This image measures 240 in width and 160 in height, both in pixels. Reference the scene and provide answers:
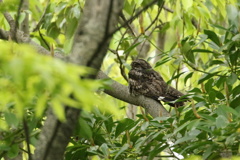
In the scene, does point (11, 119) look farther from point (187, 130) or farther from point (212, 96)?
point (212, 96)

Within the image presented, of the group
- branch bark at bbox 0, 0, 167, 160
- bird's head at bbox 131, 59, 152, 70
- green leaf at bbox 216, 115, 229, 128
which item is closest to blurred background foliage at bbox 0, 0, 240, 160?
green leaf at bbox 216, 115, 229, 128

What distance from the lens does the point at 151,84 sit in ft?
20.4

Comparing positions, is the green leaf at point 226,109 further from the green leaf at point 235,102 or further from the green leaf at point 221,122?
the green leaf at point 235,102

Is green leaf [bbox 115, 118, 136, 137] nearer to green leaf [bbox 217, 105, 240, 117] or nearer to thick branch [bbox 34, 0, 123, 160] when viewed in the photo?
green leaf [bbox 217, 105, 240, 117]

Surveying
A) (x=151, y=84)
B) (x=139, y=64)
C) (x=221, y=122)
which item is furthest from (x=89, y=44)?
(x=139, y=64)

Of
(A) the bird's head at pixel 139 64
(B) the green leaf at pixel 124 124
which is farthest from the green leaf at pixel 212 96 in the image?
(A) the bird's head at pixel 139 64

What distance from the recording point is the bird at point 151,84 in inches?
228

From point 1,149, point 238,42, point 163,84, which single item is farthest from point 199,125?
point 163,84

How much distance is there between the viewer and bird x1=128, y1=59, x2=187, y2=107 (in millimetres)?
5801

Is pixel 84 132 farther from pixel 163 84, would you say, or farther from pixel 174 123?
pixel 163 84

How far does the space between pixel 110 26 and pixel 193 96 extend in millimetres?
1235

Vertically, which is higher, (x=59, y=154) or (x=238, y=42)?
(x=238, y=42)

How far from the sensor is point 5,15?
457 cm

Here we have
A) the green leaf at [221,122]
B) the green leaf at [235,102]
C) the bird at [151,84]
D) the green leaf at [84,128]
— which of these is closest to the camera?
the green leaf at [221,122]
